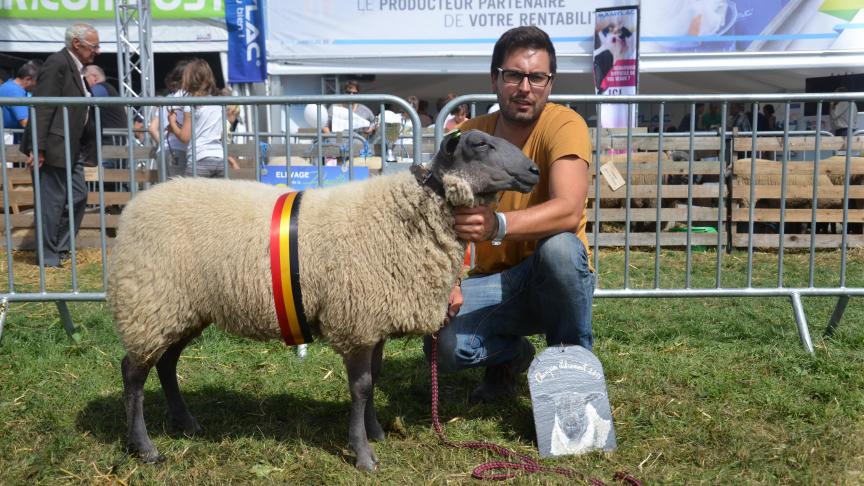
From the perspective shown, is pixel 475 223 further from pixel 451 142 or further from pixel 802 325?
pixel 802 325

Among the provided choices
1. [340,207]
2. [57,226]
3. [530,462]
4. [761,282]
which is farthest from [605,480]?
[57,226]

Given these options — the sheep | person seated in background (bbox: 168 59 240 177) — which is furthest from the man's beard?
person seated in background (bbox: 168 59 240 177)

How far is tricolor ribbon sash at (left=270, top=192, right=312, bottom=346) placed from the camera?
2.86 m

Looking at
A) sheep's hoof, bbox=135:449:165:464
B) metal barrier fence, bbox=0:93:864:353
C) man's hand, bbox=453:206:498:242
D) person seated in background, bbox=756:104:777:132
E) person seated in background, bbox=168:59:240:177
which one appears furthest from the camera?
person seated in background, bbox=756:104:777:132

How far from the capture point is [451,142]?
2832mm

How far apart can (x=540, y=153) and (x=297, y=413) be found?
1.66 metres

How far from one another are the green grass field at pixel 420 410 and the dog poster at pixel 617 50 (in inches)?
287

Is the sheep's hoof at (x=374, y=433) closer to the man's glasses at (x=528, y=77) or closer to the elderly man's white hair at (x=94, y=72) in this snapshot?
the man's glasses at (x=528, y=77)

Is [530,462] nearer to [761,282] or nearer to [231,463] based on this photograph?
[231,463]

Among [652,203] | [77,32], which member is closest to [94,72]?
[77,32]

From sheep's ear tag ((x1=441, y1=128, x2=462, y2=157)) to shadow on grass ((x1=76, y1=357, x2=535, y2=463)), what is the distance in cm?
128

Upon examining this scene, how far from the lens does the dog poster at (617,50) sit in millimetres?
11742

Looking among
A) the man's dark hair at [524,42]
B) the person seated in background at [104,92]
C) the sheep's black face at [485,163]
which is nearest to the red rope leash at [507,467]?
the sheep's black face at [485,163]

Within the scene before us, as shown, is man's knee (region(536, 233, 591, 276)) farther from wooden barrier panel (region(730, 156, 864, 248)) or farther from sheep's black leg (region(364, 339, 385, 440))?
wooden barrier panel (region(730, 156, 864, 248))
